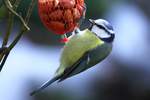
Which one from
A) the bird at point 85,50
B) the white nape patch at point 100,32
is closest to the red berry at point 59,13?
the bird at point 85,50

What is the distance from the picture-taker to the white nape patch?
3348 millimetres

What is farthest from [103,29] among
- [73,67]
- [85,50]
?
[73,67]

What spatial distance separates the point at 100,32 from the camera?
3.38m

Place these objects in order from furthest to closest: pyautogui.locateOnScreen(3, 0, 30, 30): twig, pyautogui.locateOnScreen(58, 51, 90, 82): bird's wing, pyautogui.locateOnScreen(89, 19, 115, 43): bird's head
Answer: pyautogui.locateOnScreen(89, 19, 115, 43): bird's head
pyautogui.locateOnScreen(58, 51, 90, 82): bird's wing
pyautogui.locateOnScreen(3, 0, 30, 30): twig

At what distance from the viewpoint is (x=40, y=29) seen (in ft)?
23.3

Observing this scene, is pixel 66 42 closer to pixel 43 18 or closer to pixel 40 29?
pixel 43 18

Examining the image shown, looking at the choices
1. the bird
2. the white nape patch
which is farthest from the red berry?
the white nape patch

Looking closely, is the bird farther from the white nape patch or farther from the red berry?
the red berry

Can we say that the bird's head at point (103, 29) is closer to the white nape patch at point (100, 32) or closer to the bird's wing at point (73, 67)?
the white nape patch at point (100, 32)

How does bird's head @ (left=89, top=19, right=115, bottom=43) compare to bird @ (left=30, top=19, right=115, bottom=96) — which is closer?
bird @ (left=30, top=19, right=115, bottom=96)

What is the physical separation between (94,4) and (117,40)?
1137 mm

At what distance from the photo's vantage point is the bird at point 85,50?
3.14 m

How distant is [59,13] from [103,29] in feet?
1.04

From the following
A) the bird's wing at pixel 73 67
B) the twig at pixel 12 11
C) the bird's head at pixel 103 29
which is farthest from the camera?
the bird's head at pixel 103 29
